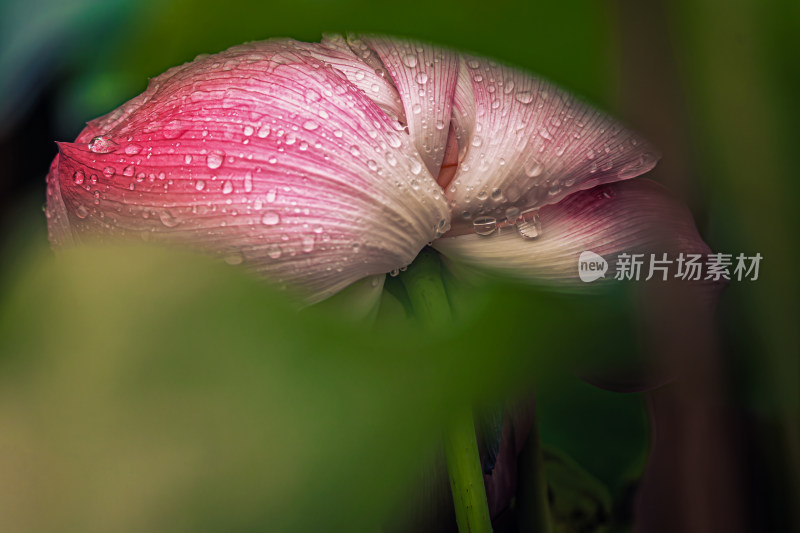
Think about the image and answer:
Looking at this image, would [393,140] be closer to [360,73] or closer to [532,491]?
[360,73]

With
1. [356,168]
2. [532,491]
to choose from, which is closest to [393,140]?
[356,168]

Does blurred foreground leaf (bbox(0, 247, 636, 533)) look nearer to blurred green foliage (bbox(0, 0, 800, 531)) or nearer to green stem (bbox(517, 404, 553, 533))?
blurred green foliage (bbox(0, 0, 800, 531))

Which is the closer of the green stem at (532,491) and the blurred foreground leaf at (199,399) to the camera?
the blurred foreground leaf at (199,399)

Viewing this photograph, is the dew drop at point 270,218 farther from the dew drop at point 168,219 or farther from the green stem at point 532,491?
the green stem at point 532,491

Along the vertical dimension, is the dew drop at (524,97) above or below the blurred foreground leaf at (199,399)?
above

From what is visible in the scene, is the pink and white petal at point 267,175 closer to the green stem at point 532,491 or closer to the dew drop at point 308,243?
the dew drop at point 308,243

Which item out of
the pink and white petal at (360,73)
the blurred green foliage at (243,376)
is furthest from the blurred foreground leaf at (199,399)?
the pink and white petal at (360,73)

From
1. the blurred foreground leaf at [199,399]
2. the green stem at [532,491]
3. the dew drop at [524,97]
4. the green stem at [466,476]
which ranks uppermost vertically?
the dew drop at [524,97]
